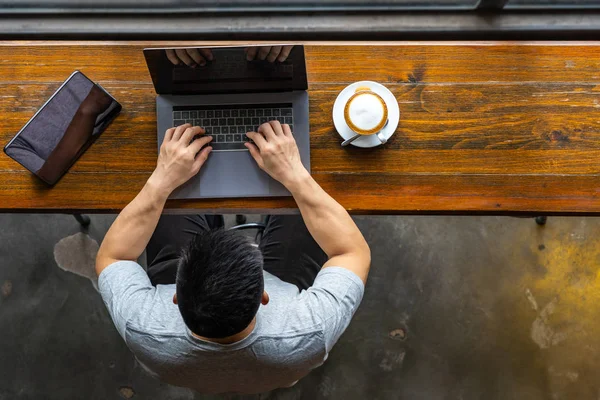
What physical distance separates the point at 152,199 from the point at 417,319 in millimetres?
1433

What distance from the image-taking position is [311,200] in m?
1.36

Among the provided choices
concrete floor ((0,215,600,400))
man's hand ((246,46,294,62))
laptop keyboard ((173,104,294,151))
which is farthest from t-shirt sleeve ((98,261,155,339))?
concrete floor ((0,215,600,400))

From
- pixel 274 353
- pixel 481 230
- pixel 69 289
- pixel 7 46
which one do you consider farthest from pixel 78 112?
pixel 481 230

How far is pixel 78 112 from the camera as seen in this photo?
137 cm

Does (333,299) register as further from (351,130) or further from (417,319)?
(417,319)

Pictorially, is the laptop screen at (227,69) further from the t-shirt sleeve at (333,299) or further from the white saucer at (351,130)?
the t-shirt sleeve at (333,299)

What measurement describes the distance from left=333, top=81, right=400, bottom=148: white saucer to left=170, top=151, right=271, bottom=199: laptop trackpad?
0.26 metres

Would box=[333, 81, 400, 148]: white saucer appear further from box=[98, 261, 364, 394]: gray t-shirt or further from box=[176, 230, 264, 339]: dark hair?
box=[176, 230, 264, 339]: dark hair

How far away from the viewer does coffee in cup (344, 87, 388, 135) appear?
134 centimetres

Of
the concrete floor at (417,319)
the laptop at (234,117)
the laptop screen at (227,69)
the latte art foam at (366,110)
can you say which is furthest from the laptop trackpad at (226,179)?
the concrete floor at (417,319)

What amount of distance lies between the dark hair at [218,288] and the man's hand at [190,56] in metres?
0.51

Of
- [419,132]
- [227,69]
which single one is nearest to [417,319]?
[419,132]

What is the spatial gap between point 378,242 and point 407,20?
1001 mm

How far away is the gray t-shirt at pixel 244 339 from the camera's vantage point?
1173 millimetres
